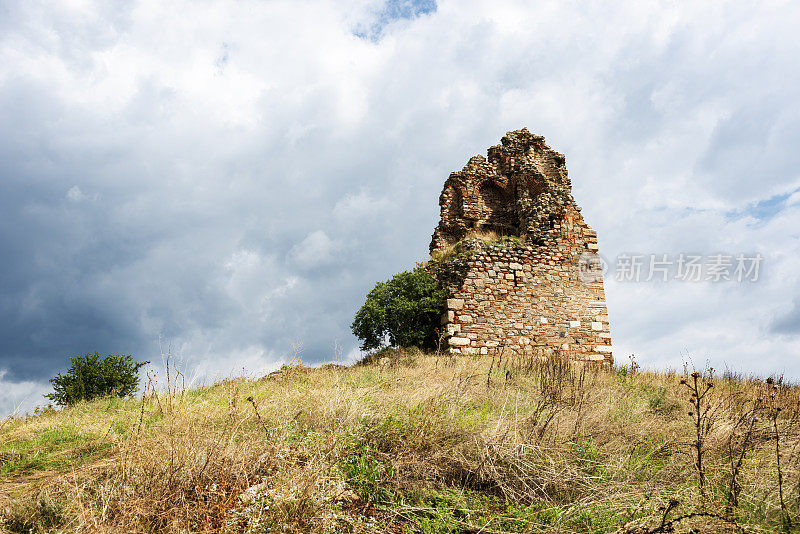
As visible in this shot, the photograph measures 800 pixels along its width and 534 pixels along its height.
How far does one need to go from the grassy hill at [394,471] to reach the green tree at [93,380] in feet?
14.8

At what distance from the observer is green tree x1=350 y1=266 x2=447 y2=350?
12727mm

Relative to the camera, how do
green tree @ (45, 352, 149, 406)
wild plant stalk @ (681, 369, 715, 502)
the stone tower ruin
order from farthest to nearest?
the stone tower ruin, green tree @ (45, 352, 149, 406), wild plant stalk @ (681, 369, 715, 502)

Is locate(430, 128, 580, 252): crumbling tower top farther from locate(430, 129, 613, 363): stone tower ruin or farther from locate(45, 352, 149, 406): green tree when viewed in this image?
locate(45, 352, 149, 406): green tree

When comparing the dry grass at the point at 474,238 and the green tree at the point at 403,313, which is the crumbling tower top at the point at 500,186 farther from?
the green tree at the point at 403,313

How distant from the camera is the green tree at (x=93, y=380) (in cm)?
1027

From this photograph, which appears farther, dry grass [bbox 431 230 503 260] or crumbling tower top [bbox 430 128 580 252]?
crumbling tower top [bbox 430 128 580 252]

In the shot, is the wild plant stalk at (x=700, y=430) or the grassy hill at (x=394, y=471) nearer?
the grassy hill at (x=394, y=471)

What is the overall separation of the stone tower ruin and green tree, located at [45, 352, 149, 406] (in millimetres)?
8191

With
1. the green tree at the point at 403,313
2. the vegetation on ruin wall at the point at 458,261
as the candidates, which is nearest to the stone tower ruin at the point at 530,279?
the vegetation on ruin wall at the point at 458,261

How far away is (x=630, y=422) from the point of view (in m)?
6.25

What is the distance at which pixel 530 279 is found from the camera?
45.4ft

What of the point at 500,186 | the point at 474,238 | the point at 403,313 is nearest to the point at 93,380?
the point at 403,313

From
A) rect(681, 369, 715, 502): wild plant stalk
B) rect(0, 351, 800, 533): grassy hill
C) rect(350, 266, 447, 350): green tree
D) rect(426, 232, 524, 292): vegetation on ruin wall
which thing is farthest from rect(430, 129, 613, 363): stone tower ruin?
rect(0, 351, 800, 533): grassy hill

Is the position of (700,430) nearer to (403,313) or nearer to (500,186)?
(403,313)
